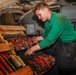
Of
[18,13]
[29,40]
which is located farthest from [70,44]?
[18,13]

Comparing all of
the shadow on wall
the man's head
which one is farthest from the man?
the shadow on wall

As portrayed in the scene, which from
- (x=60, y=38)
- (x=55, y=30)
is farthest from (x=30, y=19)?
(x=55, y=30)

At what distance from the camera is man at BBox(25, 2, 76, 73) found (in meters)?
2.52

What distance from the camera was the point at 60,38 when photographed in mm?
2771

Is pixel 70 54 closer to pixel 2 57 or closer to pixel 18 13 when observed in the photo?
pixel 2 57

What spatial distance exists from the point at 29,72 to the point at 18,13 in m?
2.06

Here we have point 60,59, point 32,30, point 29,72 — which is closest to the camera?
point 29,72

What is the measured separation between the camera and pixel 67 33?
266cm

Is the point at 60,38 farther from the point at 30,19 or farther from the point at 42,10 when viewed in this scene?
the point at 30,19

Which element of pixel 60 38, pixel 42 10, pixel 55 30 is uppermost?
pixel 42 10

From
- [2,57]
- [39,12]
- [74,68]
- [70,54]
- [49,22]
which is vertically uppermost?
[39,12]

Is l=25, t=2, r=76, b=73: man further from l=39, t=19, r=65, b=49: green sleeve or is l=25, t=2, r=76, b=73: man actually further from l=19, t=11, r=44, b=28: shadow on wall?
l=19, t=11, r=44, b=28: shadow on wall

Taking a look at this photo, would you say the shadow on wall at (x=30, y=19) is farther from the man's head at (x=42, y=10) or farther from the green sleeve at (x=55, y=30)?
the green sleeve at (x=55, y=30)

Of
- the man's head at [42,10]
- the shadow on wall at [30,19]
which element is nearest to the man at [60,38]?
the man's head at [42,10]
